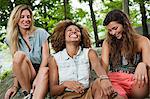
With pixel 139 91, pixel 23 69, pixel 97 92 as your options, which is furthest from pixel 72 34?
pixel 139 91

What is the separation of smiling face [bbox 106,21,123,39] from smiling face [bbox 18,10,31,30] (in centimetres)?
127

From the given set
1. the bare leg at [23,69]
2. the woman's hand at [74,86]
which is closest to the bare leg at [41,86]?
the woman's hand at [74,86]

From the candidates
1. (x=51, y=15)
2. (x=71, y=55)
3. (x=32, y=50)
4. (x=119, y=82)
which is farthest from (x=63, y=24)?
(x=51, y=15)

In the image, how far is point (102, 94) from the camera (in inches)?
138

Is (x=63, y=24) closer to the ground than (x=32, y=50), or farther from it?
farther from it

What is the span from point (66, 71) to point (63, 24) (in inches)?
25.2

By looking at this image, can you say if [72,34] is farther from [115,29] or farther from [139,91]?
[139,91]

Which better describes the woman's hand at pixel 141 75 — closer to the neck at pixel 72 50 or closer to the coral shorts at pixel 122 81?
the coral shorts at pixel 122 81

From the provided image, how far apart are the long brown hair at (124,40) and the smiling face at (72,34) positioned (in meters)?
0.39

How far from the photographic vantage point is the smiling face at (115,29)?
4.04m

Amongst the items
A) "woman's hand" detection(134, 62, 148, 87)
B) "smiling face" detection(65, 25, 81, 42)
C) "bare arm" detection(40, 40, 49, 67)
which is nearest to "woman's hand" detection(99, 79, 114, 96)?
"woman's hand" detection(134, 62, 148, 87)

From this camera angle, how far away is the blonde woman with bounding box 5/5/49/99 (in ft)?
14.7

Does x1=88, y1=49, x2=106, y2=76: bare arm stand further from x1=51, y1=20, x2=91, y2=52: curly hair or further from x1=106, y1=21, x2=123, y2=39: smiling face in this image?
x1=106, y1=21, x2=123, y2=39: smiling face

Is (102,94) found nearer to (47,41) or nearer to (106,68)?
(106,68)
